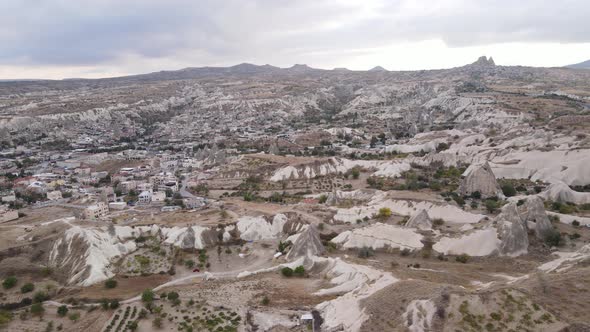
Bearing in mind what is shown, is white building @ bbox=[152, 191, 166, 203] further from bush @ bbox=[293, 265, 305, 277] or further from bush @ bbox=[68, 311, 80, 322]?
bush @ bbox=[293, 265, 305, 277]

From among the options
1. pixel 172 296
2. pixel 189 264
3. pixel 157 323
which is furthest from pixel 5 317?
pixel 189 264

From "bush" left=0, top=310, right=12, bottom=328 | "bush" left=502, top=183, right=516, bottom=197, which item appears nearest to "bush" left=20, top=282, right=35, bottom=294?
"bush" left=0, top=310, right=12, bottom=328

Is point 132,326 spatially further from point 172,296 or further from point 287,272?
point 287,272

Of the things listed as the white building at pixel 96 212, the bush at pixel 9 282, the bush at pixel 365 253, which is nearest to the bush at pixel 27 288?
the bush at pixel 9 282

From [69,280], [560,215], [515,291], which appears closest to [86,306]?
[69,280]

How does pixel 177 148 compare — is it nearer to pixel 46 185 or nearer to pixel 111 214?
pixel 46 185

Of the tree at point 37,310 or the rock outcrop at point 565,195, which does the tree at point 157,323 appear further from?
the rock outcrop at point 565,195

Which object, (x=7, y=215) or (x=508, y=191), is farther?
(x=508, y=191)
